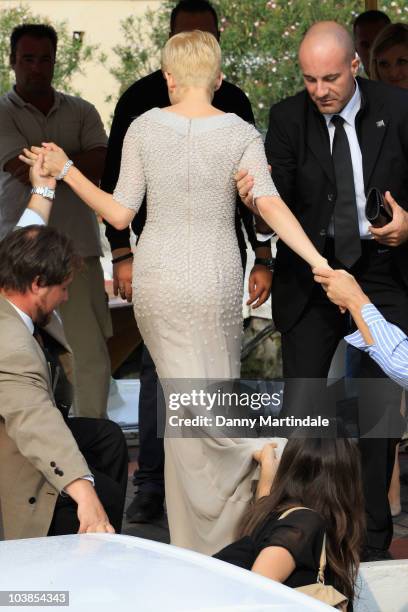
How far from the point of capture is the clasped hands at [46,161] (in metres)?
4.32

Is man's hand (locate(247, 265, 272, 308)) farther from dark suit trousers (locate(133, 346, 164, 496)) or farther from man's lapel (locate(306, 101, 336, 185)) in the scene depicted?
dark suit trousers (locate(133, 346, 164, 496))

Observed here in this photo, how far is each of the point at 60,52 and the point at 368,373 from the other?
41.3ft

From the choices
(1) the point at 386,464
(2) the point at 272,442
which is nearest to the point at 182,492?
(2) the point at 272,442

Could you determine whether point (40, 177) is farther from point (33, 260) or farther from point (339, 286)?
point (339, 286)

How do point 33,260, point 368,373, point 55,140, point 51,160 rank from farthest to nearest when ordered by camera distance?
point 55,140 < point 368,373 < point 51,160 < point 33,260

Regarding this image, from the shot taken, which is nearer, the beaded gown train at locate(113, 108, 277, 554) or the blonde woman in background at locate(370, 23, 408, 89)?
the beaded gown train at locate(113, 108, 277, 554)

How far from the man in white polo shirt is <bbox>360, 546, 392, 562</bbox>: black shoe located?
77.7 inches

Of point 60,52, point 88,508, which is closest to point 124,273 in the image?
point 88,508

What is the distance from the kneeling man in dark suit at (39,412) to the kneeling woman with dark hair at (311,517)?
0.45 meters

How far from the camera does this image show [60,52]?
16438 millimetres

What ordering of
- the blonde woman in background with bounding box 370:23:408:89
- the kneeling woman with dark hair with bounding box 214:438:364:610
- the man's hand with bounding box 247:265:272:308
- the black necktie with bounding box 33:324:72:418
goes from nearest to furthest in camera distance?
the kneeling woman with dark hair with bounding box 214:438:364:610, the black necktie with bounding box 33:324:72:418, the man's hand with bounding box 247:265:272:308, the blonde woman in background with bounding box 370:23:408:89

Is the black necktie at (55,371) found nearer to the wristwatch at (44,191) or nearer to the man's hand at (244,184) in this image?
the wristwatch at (44,191)

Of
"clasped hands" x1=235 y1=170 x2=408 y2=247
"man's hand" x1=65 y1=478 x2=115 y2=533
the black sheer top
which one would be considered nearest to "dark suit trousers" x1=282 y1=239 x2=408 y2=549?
"clasped hands" x1=235 y1=170 x2=408 y2=247

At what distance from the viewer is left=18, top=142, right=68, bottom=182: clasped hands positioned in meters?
4.32
